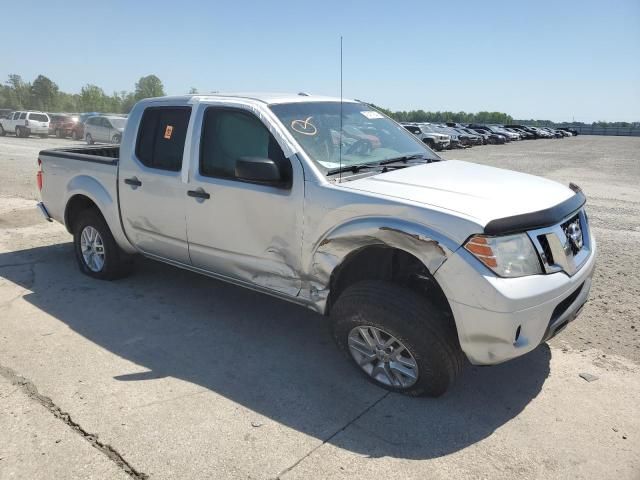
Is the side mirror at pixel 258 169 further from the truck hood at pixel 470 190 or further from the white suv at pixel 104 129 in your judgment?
the white suv at pixel 104 129

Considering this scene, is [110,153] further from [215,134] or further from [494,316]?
[494,316]

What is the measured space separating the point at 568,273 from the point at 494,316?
62 cm

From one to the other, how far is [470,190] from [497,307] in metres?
0.80

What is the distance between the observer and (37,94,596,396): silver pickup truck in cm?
277

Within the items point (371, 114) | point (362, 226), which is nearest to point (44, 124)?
point (371, 114)

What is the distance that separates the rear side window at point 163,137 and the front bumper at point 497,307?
2487mm

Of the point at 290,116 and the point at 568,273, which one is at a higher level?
the point at 290,116

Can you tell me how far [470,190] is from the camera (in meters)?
3.11

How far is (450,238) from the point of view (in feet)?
9.08

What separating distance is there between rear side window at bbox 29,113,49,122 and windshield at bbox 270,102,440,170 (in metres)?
31.4

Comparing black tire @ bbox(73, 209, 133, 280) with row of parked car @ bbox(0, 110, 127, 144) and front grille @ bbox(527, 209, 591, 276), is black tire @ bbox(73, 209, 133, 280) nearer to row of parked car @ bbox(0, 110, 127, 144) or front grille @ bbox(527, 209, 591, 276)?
front grille @ bbox(527, 209, 591, 276)

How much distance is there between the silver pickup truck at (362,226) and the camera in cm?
277

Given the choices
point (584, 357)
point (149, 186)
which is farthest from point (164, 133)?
point (584, 357)

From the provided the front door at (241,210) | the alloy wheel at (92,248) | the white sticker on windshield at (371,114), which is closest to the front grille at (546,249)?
the front door at (241,210)
